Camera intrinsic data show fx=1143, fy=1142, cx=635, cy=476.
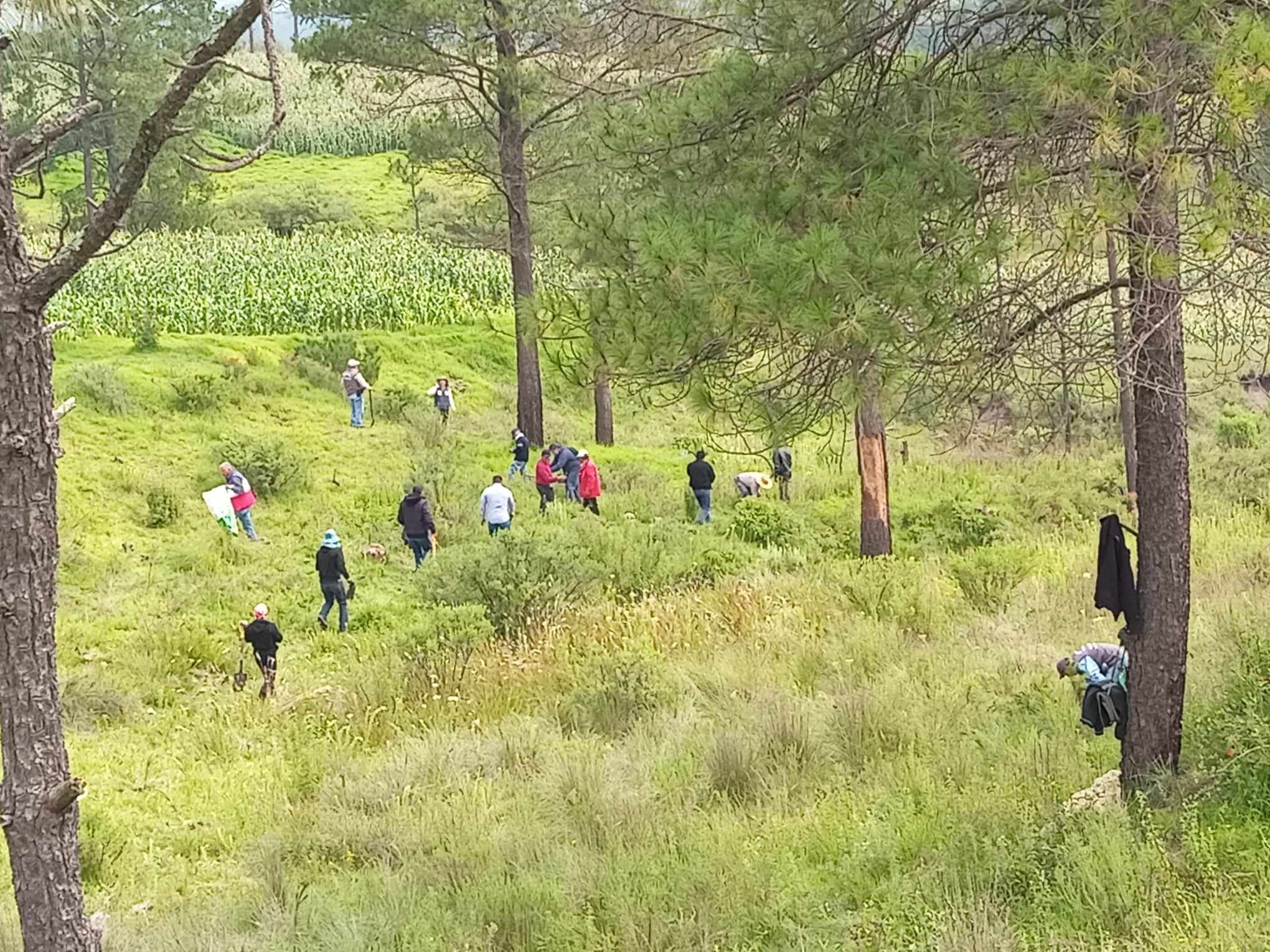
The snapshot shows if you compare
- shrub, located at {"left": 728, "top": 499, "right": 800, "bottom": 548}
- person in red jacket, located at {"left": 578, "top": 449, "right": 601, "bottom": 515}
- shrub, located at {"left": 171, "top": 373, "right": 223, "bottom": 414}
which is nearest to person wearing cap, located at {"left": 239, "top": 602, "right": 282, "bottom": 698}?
person in red jacket, located at {"left": 578, "top": 449, "right": 601, "bottom": 515}

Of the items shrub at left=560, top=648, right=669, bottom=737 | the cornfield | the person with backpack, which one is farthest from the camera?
the cornfield

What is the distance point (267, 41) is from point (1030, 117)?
3155 millimetres

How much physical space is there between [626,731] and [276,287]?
70.1 ft

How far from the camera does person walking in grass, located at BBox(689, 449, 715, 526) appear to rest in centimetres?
1630

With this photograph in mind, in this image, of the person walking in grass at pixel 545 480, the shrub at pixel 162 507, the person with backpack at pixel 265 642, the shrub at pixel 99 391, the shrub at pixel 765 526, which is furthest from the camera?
the shrub at pixel 99 391

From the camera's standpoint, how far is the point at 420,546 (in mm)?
14641

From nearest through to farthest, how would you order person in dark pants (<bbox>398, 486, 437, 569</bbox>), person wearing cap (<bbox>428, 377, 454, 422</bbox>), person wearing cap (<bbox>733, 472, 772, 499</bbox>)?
person in dark pants (<bbox>398, 486, 437, 569</bbox>) < person wearing cap (<bbox>733, 472, 772, 499</bbox>) < person wearing cap (<bbox>428, 377, 454, 422</bbox>)

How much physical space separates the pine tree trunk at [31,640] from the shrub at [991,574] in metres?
8.74

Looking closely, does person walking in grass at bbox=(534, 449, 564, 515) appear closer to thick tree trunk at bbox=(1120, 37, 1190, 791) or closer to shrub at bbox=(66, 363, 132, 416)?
shrub at bbox=(66, 363, 132, 416)

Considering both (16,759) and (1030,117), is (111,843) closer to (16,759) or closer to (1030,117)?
(16,759)

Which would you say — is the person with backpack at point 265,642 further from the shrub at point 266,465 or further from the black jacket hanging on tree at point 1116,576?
the black jacket hanging on tree at point 1116,576

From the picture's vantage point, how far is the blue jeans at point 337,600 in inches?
498

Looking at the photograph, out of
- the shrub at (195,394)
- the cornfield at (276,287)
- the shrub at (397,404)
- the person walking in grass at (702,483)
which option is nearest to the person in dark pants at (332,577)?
the person walking in grass at (702,483)

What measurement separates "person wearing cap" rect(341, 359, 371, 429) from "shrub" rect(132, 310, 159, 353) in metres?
4.07
